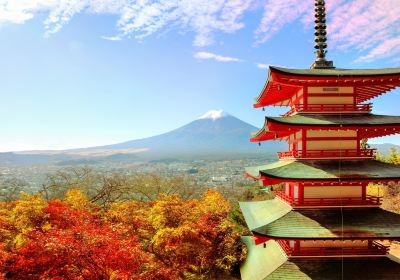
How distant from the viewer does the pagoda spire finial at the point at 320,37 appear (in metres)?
14.5

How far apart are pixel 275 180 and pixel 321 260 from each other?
3.49 meters

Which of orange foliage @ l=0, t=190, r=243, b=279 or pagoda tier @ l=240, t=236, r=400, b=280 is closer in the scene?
pagoda tier @ l=240, t=236, r=400, b=280

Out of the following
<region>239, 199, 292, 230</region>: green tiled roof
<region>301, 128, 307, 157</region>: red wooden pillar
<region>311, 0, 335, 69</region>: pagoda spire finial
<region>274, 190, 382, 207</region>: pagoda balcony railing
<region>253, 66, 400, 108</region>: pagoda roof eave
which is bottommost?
<region>239, 199, 292, 230</region>: green tiled roof

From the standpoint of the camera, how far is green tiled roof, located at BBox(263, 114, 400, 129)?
475 inches

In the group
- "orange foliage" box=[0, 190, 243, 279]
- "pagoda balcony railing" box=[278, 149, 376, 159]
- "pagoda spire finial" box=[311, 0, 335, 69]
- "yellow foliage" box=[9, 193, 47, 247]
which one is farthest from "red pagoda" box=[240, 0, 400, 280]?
"yellow foliage" box=[9, 193, 47, 247]

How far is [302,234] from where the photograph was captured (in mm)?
11430

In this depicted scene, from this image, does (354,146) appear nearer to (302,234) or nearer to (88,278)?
(302,234)

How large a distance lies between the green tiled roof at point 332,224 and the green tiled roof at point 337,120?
3228 millimetres

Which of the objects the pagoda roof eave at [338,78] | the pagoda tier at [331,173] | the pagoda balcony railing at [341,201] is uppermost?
the pagoda roof eave at [338,78]

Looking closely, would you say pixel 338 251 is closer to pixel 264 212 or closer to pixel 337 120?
pixel 264 212

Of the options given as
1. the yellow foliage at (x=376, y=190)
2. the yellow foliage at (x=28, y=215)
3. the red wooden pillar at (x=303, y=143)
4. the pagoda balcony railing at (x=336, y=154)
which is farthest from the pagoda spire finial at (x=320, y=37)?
the yellow foliage at (x=376, y=190)

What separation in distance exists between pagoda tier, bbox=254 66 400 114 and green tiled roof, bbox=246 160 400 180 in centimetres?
209

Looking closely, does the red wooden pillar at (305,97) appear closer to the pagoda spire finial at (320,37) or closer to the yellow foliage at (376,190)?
the pagoda spire finial at (320,37)

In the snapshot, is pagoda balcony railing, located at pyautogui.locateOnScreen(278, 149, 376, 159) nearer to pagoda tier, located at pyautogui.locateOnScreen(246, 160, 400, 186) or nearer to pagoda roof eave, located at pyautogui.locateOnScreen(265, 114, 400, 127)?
pagoda tier, located at pyautogui.locateOnScreen(246, 160, 400, 186)
